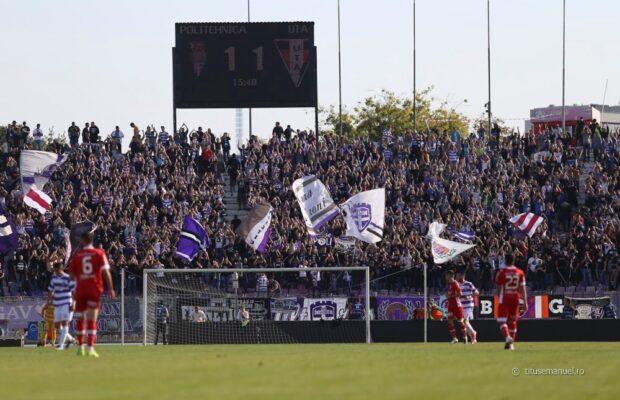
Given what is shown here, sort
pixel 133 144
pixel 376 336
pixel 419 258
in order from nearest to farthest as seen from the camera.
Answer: pixel 376 336
pixel 419 258
pixel 133 144

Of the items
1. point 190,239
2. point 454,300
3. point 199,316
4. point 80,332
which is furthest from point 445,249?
point 80,332

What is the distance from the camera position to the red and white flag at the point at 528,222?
52.5 m

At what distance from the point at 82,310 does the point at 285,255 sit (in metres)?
28.1

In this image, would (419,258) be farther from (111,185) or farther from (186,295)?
(111,185)

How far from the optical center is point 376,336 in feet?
155

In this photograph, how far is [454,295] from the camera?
3594 cm

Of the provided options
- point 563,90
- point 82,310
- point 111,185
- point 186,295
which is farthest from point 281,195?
point 82,310

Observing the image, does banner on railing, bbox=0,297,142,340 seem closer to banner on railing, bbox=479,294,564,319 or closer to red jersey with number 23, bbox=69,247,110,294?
banner on railing, bbox=479,294,564,319

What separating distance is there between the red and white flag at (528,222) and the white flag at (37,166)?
62.9 feet

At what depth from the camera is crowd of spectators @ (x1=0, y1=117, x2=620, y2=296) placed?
52594 mm

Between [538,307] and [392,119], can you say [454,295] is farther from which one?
[392,119]

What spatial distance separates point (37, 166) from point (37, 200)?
4.36 m

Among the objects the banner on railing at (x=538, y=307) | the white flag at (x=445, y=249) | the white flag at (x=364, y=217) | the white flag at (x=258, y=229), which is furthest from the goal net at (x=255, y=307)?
the banner on railing at (x=538, y=307)

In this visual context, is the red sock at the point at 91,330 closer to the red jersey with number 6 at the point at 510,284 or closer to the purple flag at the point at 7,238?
the red jersey with number 6 at the point at 510,284
